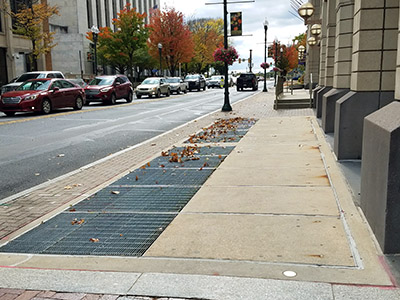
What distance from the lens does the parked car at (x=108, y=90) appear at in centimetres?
2633

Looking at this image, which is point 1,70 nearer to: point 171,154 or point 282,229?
point 171,154

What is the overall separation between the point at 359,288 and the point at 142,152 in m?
7.37

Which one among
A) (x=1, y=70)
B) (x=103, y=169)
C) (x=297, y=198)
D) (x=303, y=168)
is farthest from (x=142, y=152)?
(x=1, y=70)

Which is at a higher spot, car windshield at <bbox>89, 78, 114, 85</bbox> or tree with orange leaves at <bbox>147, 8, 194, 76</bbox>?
tree with orange leaves at <bbox>147, 8, 194, 76</bbox>

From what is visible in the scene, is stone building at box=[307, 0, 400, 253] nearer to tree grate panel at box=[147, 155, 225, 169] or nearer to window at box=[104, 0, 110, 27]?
tree grate panel at box=[147, 155, 225, 169]

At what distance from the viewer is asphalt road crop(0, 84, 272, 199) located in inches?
326

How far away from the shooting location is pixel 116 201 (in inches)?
236

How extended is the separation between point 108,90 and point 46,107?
22.1 ft

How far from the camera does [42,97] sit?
65.4 feet

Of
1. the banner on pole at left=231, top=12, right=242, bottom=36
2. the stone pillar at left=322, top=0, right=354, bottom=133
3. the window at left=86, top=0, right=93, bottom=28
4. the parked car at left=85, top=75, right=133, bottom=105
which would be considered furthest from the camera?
the window at left=86, top=0, right=93, bottom=28

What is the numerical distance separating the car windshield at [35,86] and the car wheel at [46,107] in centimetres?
68

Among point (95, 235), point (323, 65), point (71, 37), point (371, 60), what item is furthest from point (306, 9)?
point (71, 37)

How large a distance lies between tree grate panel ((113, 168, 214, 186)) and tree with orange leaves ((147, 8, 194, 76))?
189 ft

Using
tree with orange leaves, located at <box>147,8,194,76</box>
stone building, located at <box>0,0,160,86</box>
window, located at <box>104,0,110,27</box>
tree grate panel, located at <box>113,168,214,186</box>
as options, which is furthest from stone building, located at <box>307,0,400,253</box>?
window, located at <box>104,0,110,27</box>
